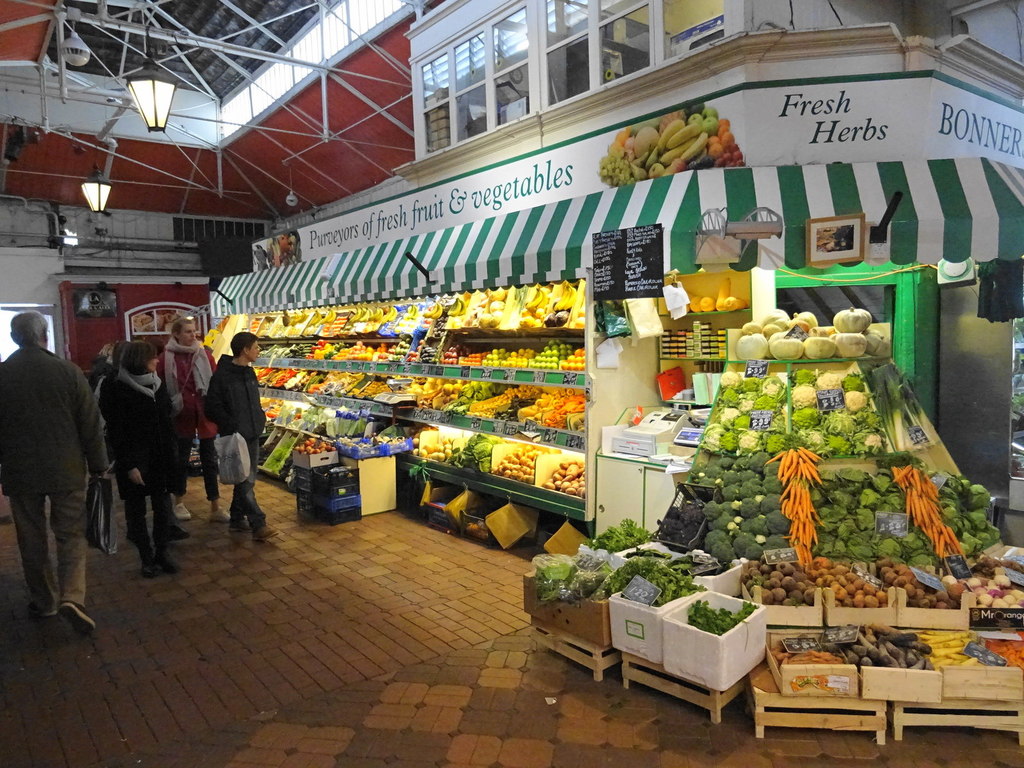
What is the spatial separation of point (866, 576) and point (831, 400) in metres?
1.28

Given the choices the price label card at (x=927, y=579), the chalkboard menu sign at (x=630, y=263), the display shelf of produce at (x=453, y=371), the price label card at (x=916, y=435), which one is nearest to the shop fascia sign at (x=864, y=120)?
the chalkboard menu sign at (x=630, y=263)

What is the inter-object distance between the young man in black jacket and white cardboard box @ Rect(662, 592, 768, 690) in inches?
178

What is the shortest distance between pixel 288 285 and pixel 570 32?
20.6ft

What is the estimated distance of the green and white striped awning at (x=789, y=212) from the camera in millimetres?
4574

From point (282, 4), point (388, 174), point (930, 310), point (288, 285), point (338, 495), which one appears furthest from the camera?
point (388, 174)

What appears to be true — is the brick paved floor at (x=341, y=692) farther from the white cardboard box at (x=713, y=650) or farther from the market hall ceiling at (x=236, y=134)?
the market hall ceiling at (x=236, y=134)

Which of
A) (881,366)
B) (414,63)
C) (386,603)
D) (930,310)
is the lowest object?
(386,603)

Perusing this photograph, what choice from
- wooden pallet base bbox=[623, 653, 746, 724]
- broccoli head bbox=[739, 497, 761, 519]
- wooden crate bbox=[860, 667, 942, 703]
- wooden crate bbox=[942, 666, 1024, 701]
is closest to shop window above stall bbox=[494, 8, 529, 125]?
broccoli head bbox=[739, 497, 761, 519]

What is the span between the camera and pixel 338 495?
745 cm

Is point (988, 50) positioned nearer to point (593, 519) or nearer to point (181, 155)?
point (593, 519)

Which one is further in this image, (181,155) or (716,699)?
(181,155)

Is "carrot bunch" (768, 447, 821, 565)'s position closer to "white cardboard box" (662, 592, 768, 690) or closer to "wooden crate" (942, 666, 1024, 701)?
"white cardboard box" (662, 592, 768, 690)

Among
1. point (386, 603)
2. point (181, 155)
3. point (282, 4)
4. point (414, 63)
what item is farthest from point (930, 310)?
point (181, 155)

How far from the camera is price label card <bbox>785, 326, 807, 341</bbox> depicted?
4996 millimetres
